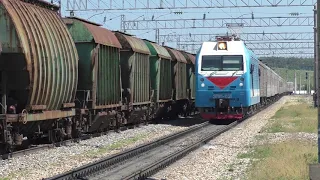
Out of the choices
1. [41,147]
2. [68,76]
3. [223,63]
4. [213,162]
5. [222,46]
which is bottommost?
[213,162]

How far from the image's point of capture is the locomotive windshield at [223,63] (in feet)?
88.2

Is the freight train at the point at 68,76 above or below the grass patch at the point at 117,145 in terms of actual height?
above

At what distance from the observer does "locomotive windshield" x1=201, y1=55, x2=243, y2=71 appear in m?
26.9

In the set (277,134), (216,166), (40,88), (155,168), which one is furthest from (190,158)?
(277,134)

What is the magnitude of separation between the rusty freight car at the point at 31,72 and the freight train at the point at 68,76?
0.02 meters

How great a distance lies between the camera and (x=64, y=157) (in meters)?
14.8

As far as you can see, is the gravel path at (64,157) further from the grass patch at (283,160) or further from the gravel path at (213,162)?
the grass patch at (283,160)

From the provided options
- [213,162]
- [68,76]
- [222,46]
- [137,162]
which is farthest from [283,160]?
[222,46]

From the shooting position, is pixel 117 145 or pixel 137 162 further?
pixel 117 145

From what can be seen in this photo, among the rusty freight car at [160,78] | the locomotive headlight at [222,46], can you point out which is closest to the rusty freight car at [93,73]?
the rusty freight car at [160,78]

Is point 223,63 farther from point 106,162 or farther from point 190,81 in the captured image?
point 106,162

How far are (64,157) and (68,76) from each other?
10.1 ft

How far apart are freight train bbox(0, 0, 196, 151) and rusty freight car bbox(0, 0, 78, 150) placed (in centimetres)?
2

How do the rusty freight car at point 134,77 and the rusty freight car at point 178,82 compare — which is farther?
the rusty freight car at point 178,82
